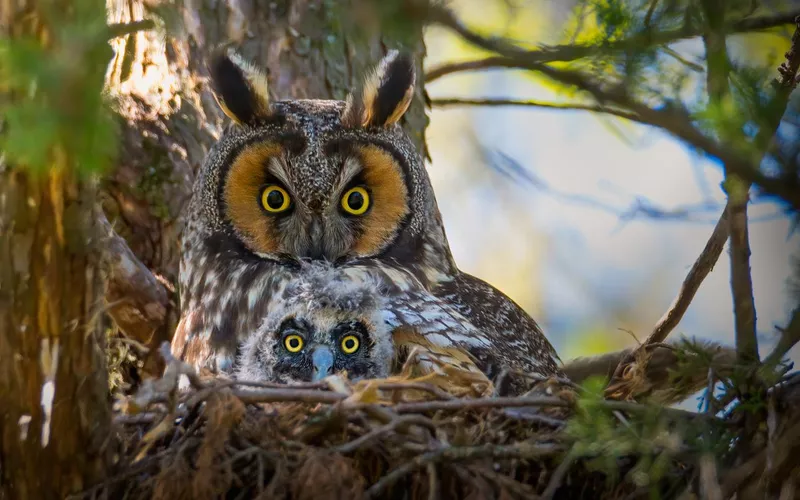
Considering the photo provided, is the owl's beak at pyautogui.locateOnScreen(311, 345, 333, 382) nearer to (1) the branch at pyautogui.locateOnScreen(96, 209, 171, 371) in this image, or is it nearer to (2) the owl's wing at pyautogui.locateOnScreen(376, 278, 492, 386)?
(2) the owl's wing at pyautogui.locateOnScreen(376, 278, 492, 386)

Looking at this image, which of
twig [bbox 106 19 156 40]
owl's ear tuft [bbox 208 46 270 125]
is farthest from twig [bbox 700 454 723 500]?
owl's ear tuft [bbox 208 46 270 125]

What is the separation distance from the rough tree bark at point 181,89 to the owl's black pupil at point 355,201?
0.54m

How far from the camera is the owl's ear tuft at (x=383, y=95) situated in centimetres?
265

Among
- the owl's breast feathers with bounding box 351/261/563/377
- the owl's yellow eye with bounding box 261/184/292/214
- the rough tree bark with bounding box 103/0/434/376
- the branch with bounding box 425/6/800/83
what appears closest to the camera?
the branch with bounding box 425/6/800/83

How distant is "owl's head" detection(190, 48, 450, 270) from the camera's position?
8.43 feet

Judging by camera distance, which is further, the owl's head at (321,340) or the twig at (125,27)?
the owl's head at (321,340)

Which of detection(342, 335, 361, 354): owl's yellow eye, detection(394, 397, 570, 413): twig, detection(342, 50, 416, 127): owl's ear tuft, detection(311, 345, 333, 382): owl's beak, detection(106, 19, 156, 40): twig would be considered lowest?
detection(394, 397, 570, 413): twig

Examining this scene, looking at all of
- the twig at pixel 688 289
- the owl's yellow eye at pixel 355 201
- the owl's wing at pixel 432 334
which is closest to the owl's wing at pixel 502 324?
the owl's wing at pixel 432 334

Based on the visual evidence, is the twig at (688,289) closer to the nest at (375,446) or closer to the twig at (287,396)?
the nest at (375,446)

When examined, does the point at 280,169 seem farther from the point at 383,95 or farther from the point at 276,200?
the point at 383,95

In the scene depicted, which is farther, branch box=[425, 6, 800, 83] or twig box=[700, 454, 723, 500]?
twig box=[700, 454, 723, 500]

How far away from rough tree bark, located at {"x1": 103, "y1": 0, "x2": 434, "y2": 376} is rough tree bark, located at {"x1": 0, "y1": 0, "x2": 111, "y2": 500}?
4.06 ft

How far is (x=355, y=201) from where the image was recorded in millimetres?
2639

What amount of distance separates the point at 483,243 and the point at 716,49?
399cm
